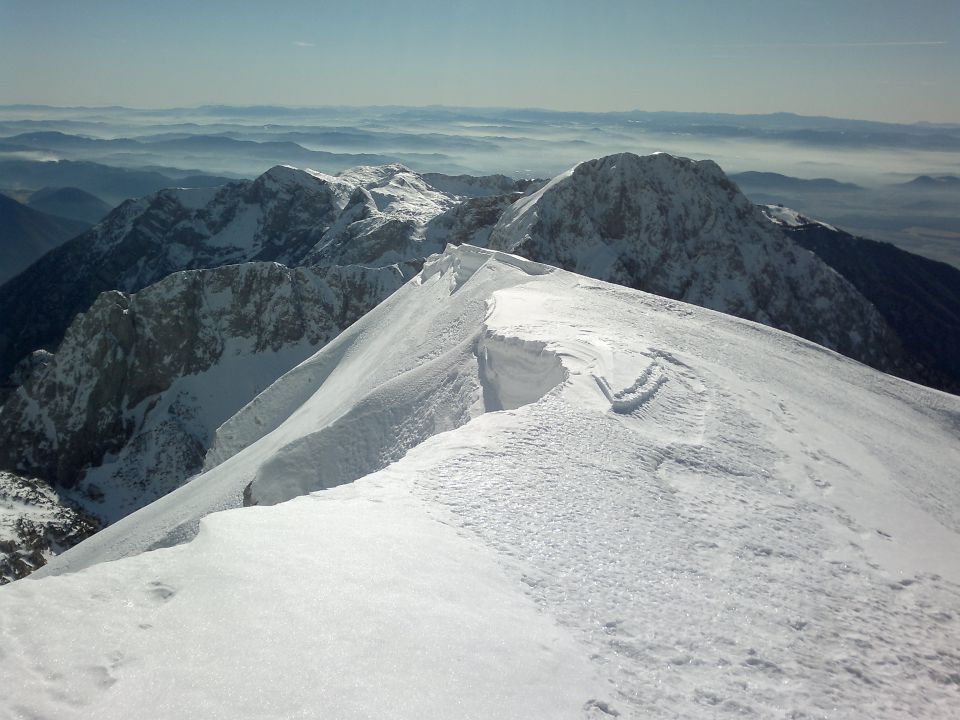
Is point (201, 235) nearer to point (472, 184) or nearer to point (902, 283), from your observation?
point (472, 184)

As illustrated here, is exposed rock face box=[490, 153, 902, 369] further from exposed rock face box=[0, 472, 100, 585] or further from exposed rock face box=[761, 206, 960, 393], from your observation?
exposed rock face box=[0, 472, 100, 585]

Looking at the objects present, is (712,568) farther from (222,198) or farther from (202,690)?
(222,198)

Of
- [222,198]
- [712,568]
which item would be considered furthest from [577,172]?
[222,198]

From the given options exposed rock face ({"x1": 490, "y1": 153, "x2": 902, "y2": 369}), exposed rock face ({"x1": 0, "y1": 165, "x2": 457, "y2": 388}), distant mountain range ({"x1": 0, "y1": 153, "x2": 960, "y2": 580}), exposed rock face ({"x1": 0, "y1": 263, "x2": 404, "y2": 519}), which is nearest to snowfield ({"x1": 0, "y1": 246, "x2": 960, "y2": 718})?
distant mountain range ({"x1": 0, "y1": 153, "x2": 960, "y2": 580})

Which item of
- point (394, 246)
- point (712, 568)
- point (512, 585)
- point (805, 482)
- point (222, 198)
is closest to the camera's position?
point (512, 585)

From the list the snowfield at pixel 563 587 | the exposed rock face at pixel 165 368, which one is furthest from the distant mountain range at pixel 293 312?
the snowfield at pixel 563 587

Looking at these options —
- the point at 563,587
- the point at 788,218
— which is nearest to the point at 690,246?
the point at 788,218

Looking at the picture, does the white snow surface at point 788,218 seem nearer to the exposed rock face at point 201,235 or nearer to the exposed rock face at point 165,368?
the exposed rock face at point 201,235
